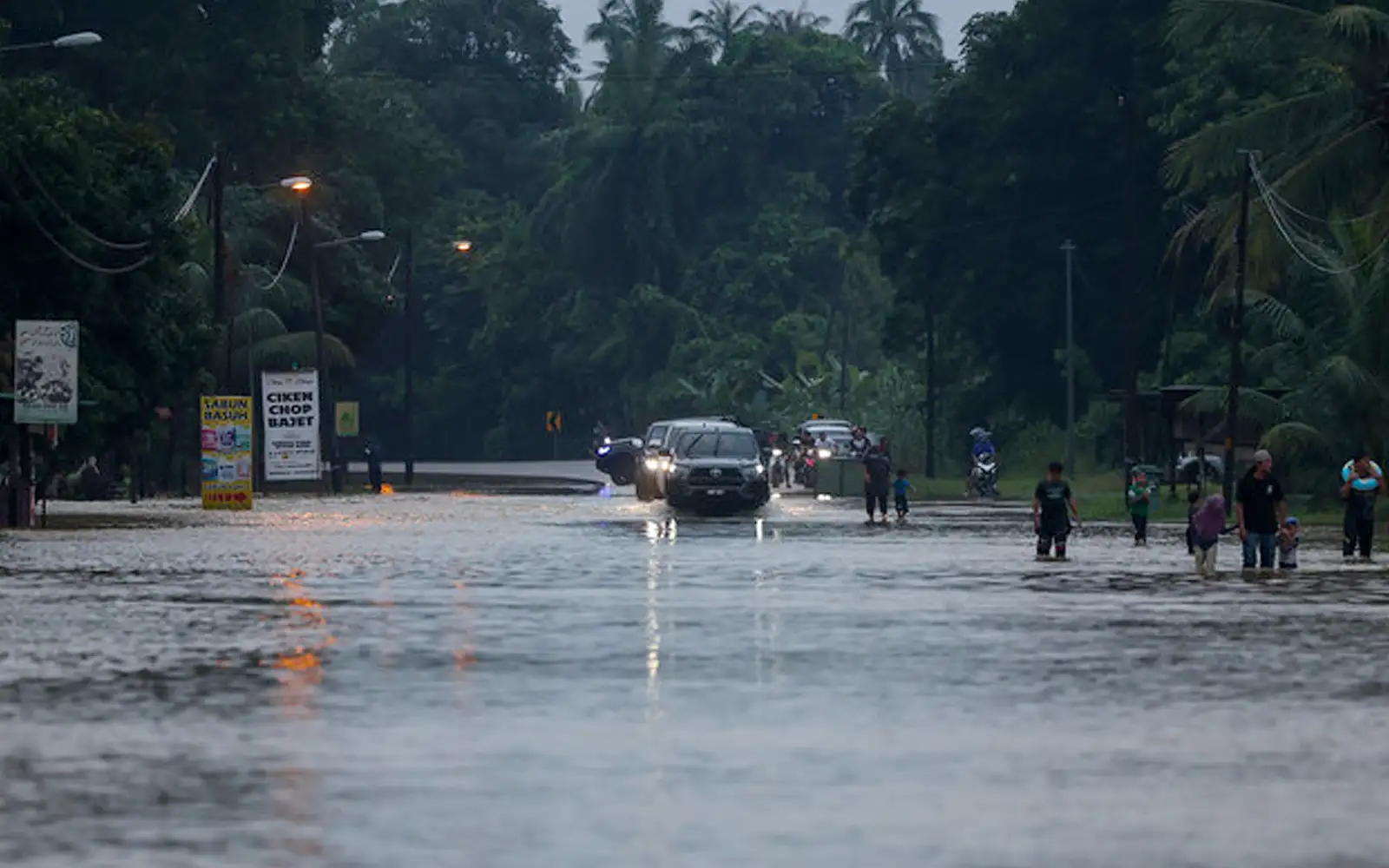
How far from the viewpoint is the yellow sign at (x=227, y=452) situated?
6172 centimetres

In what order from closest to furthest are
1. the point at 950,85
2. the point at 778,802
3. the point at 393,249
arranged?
the point at 778,802
the point at 950,85
the point at 393,249

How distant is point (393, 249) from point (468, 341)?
28928mm

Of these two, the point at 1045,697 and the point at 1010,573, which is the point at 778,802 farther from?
the point at 1010,573

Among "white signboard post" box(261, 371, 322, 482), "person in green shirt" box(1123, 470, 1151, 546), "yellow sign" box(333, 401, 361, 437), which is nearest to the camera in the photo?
"person in green shirt" box(1123, 470, 1151, 546)

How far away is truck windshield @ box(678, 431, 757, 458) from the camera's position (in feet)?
195

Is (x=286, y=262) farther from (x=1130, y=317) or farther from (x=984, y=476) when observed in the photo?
(x=1130, y=317)

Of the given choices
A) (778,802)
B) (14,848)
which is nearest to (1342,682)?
(778,802)

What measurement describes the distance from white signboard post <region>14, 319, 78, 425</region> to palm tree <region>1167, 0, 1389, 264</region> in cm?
1997

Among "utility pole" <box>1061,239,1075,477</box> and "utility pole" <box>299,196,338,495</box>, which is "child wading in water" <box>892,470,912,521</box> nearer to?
"utility pole" <box>299,196,338,495</box>

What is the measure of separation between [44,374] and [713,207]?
84399 millimetres

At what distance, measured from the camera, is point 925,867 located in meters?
12.1

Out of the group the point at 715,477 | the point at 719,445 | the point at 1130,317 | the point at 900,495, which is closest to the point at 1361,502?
the point at 900,495

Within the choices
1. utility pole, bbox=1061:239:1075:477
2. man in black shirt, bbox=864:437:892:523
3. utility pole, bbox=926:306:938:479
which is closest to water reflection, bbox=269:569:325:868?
man in black shirt, bbox=864:437:892:523

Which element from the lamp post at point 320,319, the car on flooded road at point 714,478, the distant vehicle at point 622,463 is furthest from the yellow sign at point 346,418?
the car on flooded road at point 714,478
